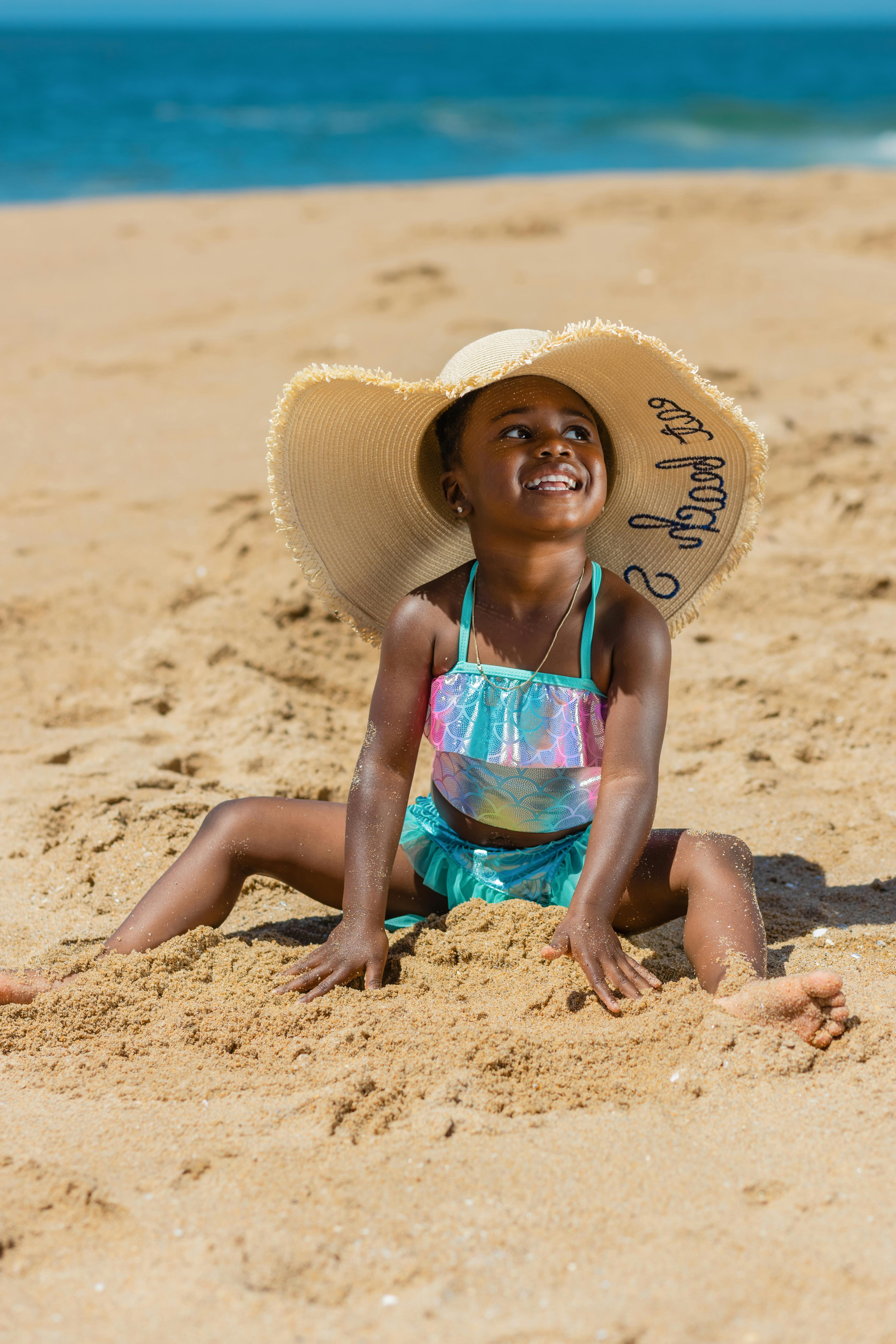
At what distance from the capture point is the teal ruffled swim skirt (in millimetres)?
2365

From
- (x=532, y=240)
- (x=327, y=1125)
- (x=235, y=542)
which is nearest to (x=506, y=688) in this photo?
(x=327, y=1125)

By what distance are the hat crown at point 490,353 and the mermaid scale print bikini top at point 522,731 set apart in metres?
0.42

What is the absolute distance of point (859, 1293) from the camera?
4.51 ft

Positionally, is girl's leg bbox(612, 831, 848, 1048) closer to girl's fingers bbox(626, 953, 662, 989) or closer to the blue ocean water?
girl's fingers bbox(626, 953, 662, 989)

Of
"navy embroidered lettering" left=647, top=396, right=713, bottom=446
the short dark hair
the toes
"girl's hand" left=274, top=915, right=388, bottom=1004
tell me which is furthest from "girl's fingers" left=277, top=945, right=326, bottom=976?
"navy embroidered lettering" left=647, top=396, right=713, bottom=446

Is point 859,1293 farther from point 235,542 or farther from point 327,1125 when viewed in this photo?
point 235,542

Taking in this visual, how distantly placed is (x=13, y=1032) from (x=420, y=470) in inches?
51.8

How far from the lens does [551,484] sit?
2.19 metres

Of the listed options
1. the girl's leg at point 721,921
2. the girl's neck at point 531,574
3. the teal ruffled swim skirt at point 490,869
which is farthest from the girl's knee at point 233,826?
the girl's leg at point 721,921

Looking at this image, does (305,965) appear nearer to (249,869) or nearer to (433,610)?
(249,869)

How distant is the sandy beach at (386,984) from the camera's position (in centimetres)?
143

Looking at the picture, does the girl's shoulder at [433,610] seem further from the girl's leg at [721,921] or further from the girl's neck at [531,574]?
the girl's leg at [721,921]

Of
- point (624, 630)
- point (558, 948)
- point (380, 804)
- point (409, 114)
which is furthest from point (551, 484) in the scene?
point (409, 114)

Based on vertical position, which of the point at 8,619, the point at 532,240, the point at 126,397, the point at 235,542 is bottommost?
the point at 8,619
